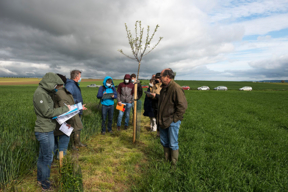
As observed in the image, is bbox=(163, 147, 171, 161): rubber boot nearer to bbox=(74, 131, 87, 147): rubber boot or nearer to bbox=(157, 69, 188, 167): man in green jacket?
bbox=(157, 69, 188, 167): man in green jacket

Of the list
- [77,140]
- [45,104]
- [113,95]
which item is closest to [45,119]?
[45,104]

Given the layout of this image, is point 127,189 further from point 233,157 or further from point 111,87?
point 111,87

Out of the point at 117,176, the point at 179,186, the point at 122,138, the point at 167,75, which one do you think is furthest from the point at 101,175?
the point at 167,75

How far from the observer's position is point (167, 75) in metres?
3.17

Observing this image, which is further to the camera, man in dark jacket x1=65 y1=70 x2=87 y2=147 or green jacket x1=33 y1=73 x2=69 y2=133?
man in dark jacket x1=65 y1=70 x2=87 y2=147

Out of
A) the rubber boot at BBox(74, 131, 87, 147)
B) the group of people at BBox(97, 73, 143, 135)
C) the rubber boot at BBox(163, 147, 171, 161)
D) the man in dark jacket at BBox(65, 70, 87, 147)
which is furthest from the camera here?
the group of people at BBox(97, 73, 143, 135)

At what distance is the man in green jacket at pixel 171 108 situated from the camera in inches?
119

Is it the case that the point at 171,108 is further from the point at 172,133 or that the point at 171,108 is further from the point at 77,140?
the point at 77,140

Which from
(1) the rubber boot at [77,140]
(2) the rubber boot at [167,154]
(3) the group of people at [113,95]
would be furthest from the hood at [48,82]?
(3) the group of people at [113,95]

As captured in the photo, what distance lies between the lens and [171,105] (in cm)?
318

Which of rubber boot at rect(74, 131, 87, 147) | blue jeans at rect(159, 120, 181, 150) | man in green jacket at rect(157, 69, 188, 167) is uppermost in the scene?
man in green jacket at rect(157, 69, 188, 167)

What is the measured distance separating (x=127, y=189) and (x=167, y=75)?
2562 millimetres

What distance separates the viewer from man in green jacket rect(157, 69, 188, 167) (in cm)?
302

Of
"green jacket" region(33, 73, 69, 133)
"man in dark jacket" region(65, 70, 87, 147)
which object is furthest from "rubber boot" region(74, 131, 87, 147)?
"green jacket" region(33, 73, 69, 133)
